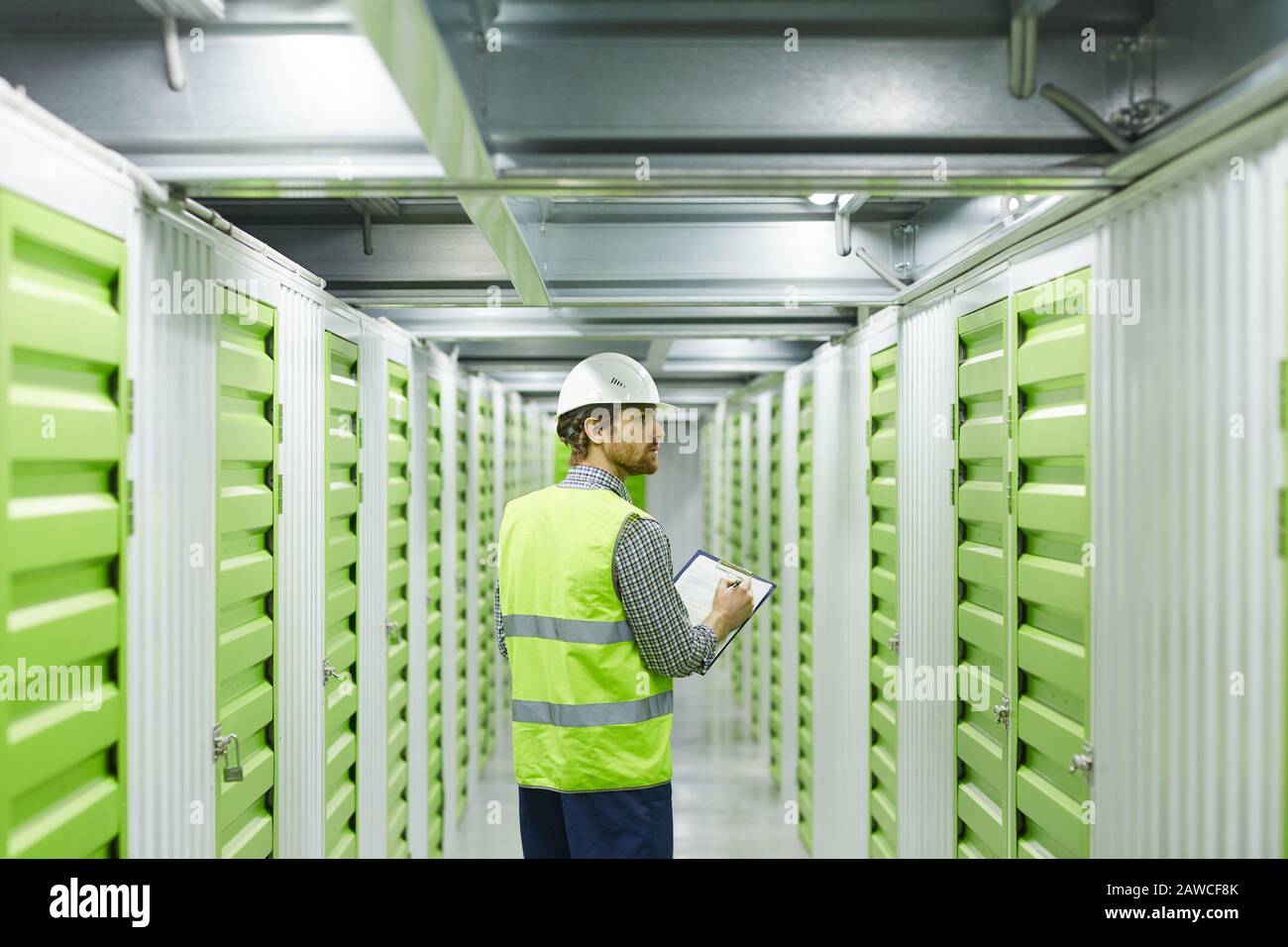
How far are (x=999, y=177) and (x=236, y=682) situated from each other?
2678 millimetres

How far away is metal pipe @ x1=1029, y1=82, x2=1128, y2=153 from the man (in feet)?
5.13

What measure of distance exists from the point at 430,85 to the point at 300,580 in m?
2.23

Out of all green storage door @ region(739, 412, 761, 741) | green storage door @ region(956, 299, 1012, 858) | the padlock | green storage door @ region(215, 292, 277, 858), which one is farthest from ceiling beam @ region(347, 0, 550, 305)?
green storage door @ region(739, 412, 761, 741)

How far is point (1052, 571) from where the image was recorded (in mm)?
2830

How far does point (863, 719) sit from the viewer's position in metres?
5.08

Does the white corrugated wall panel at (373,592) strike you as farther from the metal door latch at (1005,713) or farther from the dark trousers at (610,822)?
the metal door latch at (1005,713)

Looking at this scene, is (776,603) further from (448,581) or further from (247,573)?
(247,573)

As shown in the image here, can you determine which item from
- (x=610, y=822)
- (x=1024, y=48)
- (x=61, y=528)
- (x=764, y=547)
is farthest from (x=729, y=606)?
(x=764, y=547)

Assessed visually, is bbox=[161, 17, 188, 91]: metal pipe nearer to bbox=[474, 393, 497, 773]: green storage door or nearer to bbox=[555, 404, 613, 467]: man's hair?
bbox=[555, 404, 613, 467]: man's hair

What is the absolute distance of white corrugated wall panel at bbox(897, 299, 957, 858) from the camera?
375cm

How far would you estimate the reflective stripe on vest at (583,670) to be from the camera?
2.77 metres

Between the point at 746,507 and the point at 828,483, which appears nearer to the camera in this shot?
the point at 828,483

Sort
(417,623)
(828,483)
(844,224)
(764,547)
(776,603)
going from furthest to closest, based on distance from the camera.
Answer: (764,547) → (776,603) → (828,483) → (417,623) → (844,224)

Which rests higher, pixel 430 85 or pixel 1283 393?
pixel 430 85
